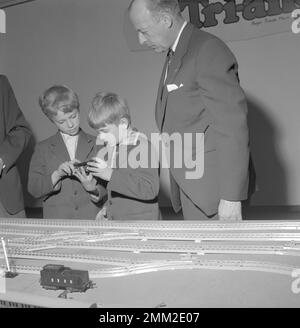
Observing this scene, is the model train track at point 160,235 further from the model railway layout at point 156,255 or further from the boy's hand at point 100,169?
the boy's hand at point 100,169

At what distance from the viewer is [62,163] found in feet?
7.98

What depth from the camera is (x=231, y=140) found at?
1.82 m

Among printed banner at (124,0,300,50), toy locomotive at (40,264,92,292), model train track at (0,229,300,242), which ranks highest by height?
printed banner at (124,0,300,50)

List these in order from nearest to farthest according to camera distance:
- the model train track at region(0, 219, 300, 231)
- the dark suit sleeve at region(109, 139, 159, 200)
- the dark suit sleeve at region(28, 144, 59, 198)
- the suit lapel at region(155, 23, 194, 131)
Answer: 1. the model train track at region(0, 219, 300, 231)
2. the suit lapel at region(155, 23, 194, 131)
3. the dark suit sleeve at region(109, 139, 159, 200)
4. the dark suit sleeve at region(28, 144, 59, 198)

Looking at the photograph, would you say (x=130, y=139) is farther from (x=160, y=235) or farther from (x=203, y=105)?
(x=160, y=235)

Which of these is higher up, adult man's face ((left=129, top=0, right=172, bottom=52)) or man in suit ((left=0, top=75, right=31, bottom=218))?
adult man's face ((left=129, top=0, right=172, bottom=52))

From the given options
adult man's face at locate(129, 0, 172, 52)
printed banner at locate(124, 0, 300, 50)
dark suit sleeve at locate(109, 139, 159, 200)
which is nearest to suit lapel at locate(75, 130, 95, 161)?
dark suit sleeve at locate(109, 139, 159, 200)

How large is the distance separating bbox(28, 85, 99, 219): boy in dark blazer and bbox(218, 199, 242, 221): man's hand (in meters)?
0.79

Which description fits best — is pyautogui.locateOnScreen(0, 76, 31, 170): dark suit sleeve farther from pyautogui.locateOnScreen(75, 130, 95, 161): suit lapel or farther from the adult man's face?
the adult man's face

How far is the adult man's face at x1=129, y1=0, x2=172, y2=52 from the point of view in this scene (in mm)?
1892

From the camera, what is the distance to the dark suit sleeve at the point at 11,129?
2.57 metres

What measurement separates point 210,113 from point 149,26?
1.51ft
